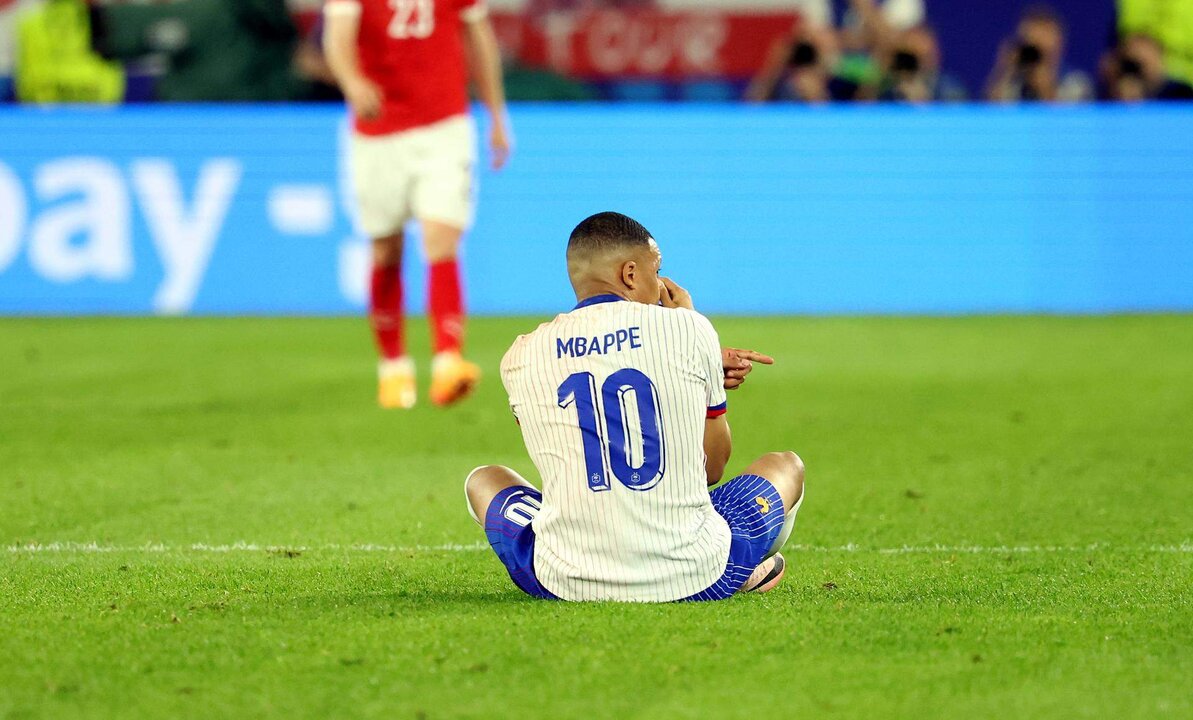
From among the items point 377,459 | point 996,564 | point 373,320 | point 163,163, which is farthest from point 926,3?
point 996,564

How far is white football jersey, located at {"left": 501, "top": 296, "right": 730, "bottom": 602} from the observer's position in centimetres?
388

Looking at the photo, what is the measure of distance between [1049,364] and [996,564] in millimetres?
5436

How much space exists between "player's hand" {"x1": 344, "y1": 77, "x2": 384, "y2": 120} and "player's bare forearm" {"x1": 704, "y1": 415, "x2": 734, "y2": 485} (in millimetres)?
3771

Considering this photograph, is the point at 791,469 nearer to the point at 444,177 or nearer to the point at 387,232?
the point at 444,177

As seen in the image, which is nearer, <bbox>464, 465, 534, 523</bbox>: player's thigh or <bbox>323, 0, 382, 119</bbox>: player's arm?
<bbox>464, 465, 534, 523</bbox>: player's thigh

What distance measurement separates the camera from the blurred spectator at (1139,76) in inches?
520

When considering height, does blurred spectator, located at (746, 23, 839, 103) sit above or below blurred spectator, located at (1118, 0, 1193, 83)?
below

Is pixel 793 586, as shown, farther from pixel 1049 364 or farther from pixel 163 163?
pixel 163 163

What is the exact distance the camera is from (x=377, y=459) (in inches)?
270

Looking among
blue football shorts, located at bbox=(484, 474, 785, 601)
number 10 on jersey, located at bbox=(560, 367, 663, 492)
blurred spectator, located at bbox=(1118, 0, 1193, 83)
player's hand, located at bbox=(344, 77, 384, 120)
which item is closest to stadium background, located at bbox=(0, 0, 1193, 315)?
blurred spectator, located at bbox=(1118, 0, 1193, 83)

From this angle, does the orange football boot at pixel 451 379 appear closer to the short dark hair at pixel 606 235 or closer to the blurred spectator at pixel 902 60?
the short dark hair at pixel 606 235

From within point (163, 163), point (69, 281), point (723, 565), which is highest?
point (723, 565)

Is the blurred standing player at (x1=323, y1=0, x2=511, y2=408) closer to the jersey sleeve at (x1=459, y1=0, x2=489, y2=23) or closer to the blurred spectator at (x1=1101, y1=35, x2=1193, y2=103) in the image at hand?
the jersey sleeve at (x1=459, y1=0, x2=489, y2=23)

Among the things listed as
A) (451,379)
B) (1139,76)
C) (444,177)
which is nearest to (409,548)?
(451,379)
